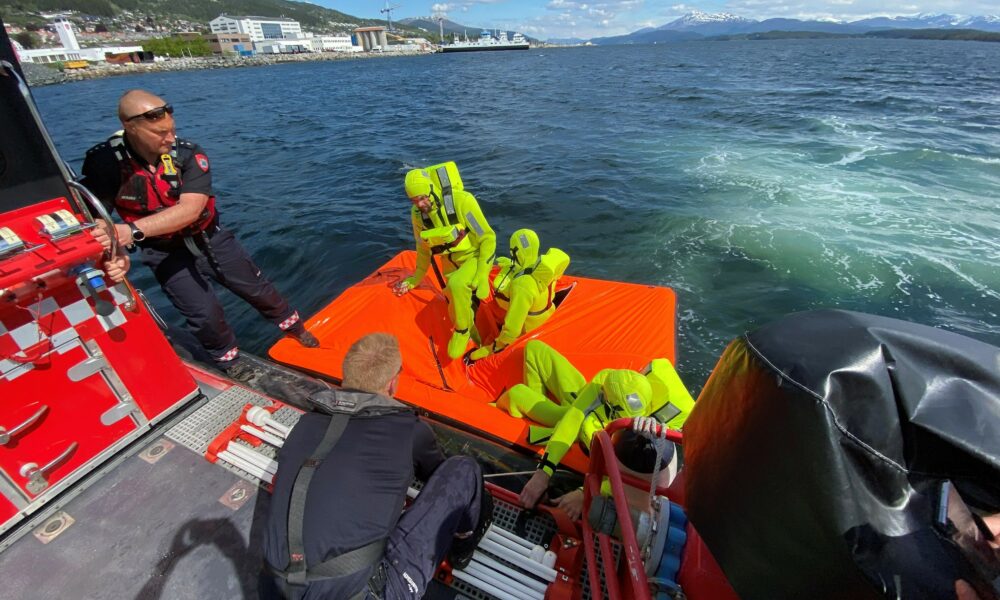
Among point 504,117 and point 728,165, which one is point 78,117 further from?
point 728,165

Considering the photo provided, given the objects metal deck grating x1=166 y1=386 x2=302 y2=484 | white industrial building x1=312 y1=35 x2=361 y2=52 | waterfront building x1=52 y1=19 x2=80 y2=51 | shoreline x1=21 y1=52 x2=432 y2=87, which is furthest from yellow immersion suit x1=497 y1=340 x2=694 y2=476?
white industrial building x1=312 y1=35 x2=361 y2=52

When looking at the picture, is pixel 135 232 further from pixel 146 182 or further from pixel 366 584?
pixel 366 584

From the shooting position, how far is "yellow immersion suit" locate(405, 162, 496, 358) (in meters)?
4.39

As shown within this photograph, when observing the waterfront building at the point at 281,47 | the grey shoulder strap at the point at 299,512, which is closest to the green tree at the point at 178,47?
the waterfront building at the point at 281,47

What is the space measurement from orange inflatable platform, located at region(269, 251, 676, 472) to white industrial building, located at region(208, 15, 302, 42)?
130m

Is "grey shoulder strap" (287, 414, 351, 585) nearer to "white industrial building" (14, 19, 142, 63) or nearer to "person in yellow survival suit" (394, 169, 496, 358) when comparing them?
"person in yellow survival suit" (394, 169, 496, 358)

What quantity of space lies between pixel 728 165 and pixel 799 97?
14.0 metres

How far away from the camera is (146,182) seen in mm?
2898

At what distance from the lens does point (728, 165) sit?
1155 centimetres

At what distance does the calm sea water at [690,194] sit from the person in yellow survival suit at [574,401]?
A: 1877 mm

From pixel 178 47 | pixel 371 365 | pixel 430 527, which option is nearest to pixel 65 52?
pixel 178 47

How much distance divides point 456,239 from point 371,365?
2.90 metres

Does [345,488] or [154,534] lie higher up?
[345,488]

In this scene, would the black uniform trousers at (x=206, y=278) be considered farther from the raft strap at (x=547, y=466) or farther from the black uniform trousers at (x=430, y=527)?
the raft strap at (x=547, y=466)
